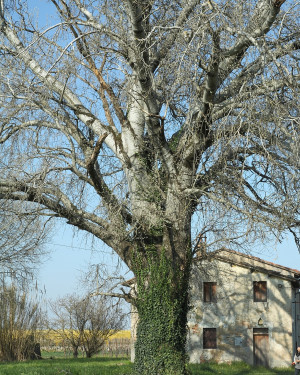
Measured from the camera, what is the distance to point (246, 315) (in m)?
33.2

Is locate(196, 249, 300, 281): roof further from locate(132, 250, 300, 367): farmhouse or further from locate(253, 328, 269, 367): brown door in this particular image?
locate(253, 328, 269, 367): brown door

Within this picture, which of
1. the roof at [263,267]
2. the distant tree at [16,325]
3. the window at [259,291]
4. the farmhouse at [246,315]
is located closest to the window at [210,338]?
the farmhouse at [246,315]

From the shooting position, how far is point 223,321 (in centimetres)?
3316

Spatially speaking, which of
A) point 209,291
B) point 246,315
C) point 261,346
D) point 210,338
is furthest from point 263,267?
point 210,338

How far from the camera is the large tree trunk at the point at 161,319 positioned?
501 inches

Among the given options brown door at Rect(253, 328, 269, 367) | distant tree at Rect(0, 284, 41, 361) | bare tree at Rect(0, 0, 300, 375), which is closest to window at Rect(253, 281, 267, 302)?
brown door at Rect(253, 328, 269, 367)

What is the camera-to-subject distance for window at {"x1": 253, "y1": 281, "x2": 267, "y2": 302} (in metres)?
33.4

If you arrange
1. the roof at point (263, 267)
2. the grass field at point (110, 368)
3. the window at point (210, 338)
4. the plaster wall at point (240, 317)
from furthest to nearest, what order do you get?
the window at point (210, 338) < the roof at point (263, 267) < the plaster wall at point (240, 317) < the grass field at point (110, 368)

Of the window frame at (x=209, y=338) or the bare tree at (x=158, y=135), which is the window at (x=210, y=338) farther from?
the bare tree at (x=158, y=135)

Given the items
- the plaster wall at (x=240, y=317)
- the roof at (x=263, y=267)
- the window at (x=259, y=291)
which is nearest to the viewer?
the plaster wall at (x=240, y=317)

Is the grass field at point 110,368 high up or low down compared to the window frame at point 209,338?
down

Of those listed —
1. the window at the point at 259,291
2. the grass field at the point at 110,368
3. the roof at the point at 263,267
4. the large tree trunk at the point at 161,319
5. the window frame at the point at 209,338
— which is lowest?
the grass field at the point at 110,368

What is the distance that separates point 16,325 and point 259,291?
46.8 ft

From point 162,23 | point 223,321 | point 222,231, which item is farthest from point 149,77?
point 223,321
